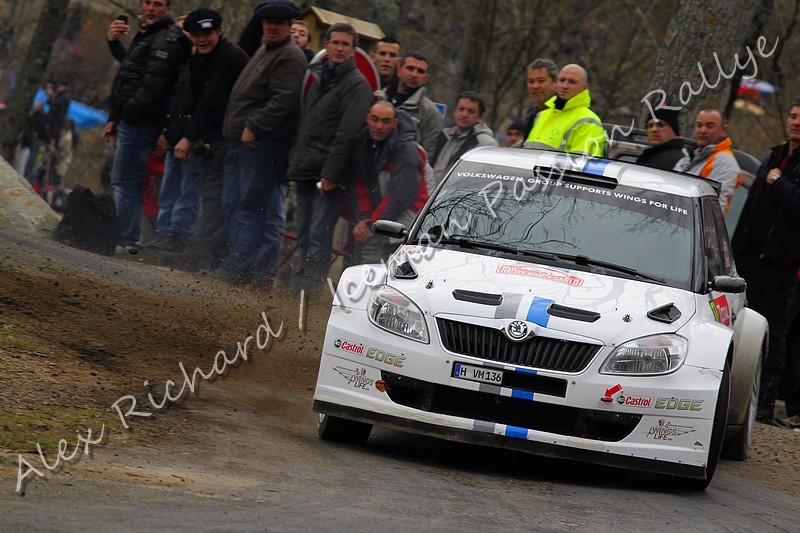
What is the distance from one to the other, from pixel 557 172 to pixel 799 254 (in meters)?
3.60

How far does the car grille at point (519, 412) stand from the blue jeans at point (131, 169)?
27.5 feet

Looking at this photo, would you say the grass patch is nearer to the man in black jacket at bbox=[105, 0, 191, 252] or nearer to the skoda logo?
the skoda logo

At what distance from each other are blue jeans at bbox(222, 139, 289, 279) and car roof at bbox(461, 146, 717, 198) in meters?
5.16

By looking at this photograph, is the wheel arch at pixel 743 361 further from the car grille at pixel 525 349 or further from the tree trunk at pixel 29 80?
the tree trunk at pixel 29 80

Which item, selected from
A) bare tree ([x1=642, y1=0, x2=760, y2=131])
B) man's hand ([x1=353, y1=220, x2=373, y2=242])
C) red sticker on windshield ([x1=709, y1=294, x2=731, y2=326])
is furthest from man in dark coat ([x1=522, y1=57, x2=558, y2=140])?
red sticker on windshield ([x1=709, y1=294, x2=731, y2=326])

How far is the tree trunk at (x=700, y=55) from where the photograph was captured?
597 inches

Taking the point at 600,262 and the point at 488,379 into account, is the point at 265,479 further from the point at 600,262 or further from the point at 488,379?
the point at 600,262

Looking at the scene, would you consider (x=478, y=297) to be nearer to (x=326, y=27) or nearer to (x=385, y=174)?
(x=385, y=174)

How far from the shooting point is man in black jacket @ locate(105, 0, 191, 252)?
14781 mm

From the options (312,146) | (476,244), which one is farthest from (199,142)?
(476,244)

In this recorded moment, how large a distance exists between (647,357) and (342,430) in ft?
6.00

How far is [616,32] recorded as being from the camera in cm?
3089

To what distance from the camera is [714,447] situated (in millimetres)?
7367

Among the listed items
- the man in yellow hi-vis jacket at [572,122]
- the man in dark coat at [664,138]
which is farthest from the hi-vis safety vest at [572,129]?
the man in dark coat at [664,138]
